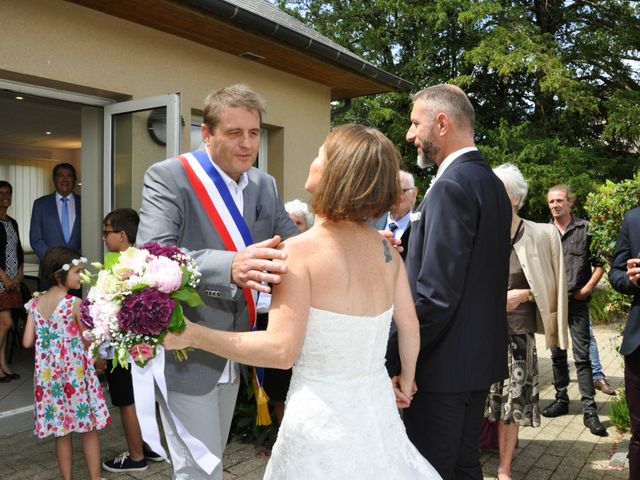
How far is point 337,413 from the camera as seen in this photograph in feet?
6.64

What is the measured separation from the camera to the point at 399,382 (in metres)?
2.44

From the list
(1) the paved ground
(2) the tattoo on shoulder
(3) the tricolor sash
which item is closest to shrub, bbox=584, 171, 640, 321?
(1) the paved ground

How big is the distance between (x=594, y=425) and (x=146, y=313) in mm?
4699

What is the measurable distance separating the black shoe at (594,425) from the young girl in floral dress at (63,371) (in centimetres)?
407

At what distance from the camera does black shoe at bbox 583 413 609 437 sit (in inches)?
197

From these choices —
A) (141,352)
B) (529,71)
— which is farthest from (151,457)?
(529,71)

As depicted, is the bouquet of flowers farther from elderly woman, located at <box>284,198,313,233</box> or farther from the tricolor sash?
elderly woman, located at <box>284,198,313,233</box>

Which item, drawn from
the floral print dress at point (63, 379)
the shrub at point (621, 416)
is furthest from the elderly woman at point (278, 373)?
the shrub at point (621, 416)

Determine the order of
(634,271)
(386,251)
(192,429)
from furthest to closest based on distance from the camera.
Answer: (634,271), (192,429), (386,251)

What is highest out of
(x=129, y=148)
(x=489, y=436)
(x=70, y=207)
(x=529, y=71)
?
(x=529, y=71)

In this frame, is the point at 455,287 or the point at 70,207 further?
the point at 70,207

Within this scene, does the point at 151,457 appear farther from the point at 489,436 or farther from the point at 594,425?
the point at 594,425

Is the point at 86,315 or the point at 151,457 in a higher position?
the point at 86,315

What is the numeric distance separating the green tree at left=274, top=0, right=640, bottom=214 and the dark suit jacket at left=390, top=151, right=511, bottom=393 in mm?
14020
